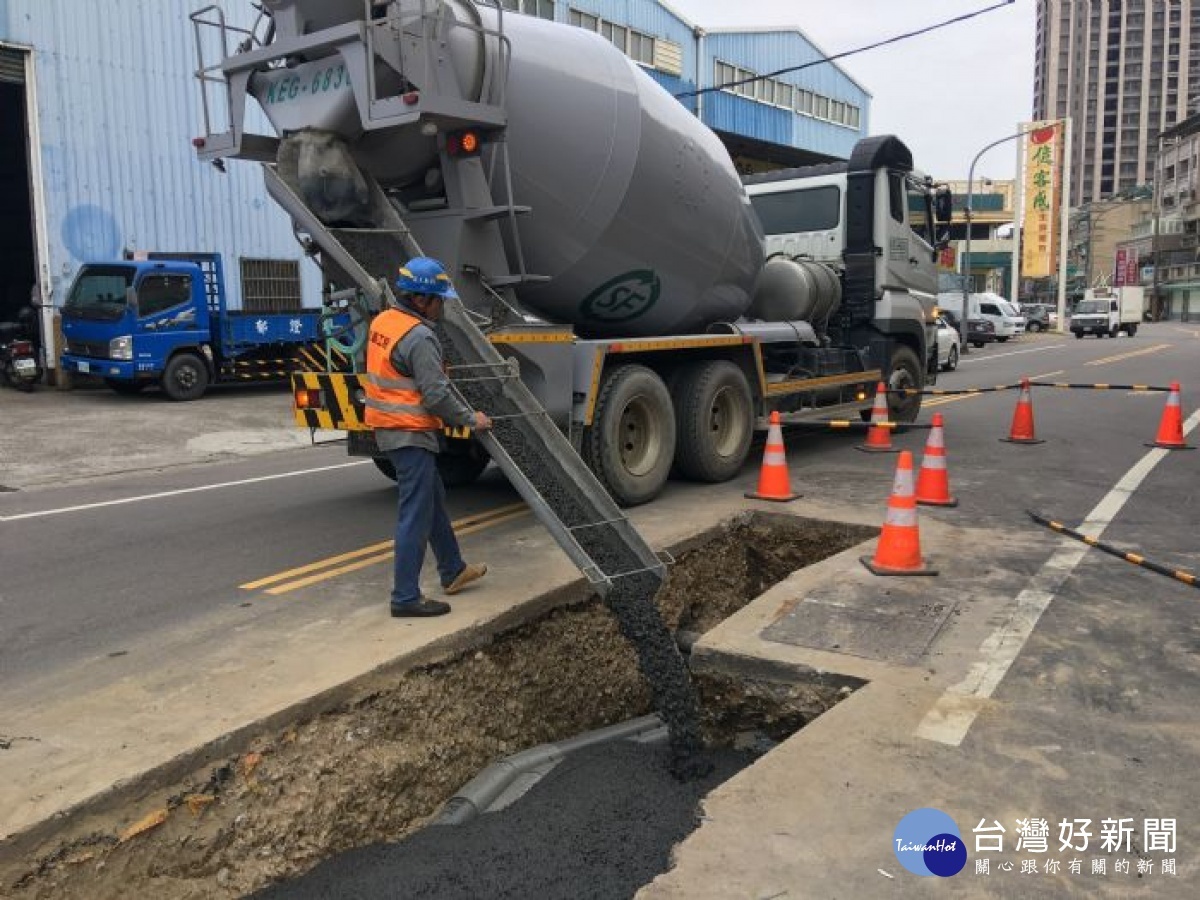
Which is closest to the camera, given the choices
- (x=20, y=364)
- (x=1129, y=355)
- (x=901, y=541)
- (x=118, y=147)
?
(x=901, y=541)

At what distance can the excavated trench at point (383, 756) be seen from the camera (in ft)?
10.1

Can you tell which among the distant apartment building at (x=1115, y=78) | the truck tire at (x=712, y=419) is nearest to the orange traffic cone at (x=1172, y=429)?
→ the truck tire at (x=712, y=419)

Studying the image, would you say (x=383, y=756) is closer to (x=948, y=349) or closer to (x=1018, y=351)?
(x=948, y=349)

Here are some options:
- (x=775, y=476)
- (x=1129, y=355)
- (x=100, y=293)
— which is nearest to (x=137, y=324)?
(x=100, y=293)

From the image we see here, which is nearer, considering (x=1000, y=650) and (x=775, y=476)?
(x=1000, y=650)

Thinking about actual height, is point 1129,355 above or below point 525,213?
below

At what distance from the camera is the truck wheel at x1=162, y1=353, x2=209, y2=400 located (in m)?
15.9

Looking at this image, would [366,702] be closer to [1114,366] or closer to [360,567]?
[360,567]

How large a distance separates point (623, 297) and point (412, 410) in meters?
3.15

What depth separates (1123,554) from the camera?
5797 mm

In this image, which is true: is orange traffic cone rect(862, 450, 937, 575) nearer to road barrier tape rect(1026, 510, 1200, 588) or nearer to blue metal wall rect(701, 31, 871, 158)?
road barrier tape rect(1026, 510, 1200, 588)

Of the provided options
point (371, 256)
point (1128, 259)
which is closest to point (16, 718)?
point (371, 256)

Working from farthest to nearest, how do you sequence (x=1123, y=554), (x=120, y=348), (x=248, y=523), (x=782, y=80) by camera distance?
(x=782, y=80) < (x=120, y=348) < (x=248, y=523) < (x=1123, y=554)

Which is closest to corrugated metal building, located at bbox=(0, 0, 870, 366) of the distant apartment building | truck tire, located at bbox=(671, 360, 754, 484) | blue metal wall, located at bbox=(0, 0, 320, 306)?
blue metal wall, located at bbox=(0, 0, 320, 306)
